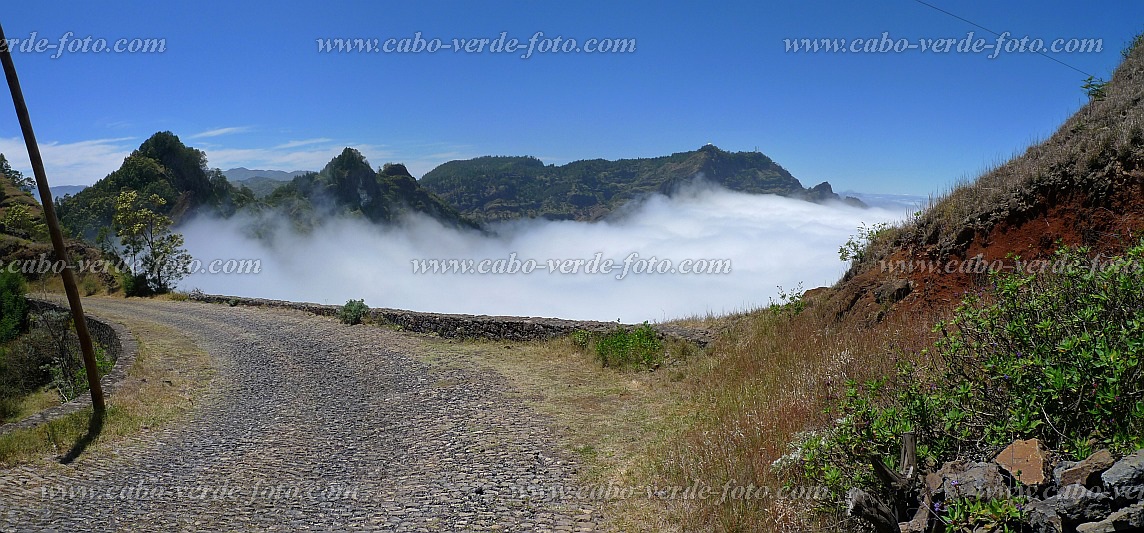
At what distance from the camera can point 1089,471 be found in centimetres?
267

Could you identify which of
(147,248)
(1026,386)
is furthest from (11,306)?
(1026,386)

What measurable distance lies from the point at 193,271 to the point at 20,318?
407 inches

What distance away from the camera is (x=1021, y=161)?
9.45 meters

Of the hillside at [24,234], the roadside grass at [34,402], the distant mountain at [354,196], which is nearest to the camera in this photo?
the roadside grass at [34,402]

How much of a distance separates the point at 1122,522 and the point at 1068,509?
0.63ft

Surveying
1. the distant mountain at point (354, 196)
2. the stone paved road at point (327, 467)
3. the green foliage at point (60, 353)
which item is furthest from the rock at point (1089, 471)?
the distant mountain at point (354, 196)

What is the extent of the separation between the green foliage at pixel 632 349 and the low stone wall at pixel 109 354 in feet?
26.5

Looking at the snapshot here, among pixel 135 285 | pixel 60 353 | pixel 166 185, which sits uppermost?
pixel 166 185

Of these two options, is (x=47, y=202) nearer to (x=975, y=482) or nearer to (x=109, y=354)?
(x=109, y=354)

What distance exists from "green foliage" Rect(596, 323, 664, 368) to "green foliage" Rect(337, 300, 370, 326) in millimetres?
8329

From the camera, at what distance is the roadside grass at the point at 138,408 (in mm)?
7539

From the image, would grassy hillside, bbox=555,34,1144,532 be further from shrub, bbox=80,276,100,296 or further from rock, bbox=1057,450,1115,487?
shrub, bbox=80,276,100,296

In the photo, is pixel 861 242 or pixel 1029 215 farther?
pixel 861 242

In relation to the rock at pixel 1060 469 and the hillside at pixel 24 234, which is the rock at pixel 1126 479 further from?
the hillside at pixel 24 234
